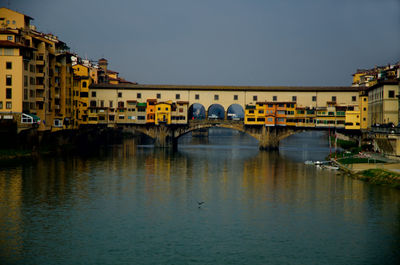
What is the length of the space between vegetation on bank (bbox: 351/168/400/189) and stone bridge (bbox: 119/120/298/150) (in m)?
48.9

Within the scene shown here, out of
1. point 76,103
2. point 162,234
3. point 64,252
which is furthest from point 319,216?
point 76,103

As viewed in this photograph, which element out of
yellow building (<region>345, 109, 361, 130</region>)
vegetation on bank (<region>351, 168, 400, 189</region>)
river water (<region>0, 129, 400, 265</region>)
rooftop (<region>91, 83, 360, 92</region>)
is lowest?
river water (<region>0, 129, 400, 265</region>)

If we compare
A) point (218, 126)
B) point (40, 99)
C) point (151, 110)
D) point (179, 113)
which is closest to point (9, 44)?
point (40, 99)

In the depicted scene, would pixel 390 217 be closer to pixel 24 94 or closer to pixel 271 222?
pixel 271 222

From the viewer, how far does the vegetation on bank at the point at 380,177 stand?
53.6 metres

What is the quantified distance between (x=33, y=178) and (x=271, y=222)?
101 ft

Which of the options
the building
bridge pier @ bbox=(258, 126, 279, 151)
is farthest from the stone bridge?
the building

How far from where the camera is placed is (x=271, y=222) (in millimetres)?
39250

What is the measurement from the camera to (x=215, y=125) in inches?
4377

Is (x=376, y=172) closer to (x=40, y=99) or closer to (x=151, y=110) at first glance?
(x=40, y=99)

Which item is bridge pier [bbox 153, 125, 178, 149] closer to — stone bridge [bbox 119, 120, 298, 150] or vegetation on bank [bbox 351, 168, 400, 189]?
Result: stone bridge [bbox 119, 120, 298, 150]

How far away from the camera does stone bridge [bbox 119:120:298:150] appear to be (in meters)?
111

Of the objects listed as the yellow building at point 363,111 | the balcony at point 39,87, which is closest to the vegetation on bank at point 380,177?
the yellow building at point 363,111

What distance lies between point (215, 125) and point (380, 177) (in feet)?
189
